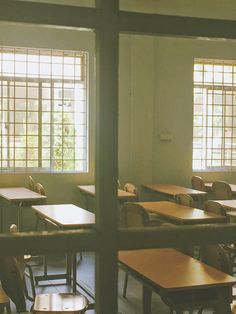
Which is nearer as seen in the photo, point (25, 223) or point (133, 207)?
point (133, 207)

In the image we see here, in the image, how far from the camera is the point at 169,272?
3.04 meters

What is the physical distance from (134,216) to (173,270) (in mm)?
1386

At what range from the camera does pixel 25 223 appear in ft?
23.7

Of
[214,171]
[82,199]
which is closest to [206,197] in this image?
[214,171]

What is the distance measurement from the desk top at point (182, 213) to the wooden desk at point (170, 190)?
841 millimetres

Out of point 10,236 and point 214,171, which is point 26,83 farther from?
point 10,236

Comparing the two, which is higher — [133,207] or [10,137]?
[10,137]

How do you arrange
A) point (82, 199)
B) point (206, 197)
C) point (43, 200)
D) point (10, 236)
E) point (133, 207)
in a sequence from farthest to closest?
point (82, 199), point (206, 197), point (43, 200), point (133, 207), point (10, 236)

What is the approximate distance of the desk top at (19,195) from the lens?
5969mm

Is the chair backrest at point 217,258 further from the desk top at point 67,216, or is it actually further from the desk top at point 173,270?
the desk top at point 67,216

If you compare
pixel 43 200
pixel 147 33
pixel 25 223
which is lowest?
pixel 25 223

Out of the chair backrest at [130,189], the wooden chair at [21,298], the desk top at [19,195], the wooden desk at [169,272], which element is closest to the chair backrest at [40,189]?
the desk top at [19,195]

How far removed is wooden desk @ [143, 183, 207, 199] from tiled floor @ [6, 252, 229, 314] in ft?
4.34

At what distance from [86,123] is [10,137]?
43.4 inches
